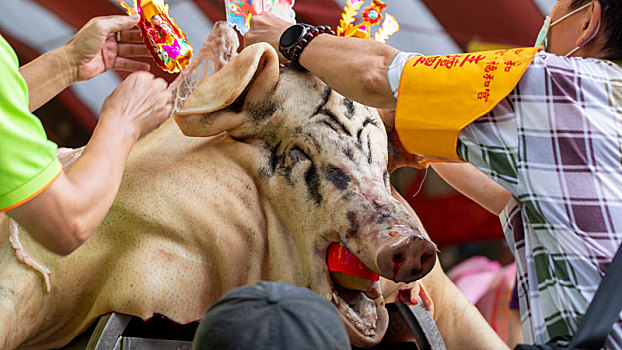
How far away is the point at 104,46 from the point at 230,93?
0.43 m

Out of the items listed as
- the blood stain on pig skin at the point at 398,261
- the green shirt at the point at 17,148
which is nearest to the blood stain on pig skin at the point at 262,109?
the blood stain on pig skin at the point at 398,261

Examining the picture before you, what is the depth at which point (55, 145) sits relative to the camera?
2.85 ft

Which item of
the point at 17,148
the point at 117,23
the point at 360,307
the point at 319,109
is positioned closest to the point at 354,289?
the point at 360,307

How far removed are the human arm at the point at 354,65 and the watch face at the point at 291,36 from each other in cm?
3

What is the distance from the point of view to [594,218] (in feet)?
3.09

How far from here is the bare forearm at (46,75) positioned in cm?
141

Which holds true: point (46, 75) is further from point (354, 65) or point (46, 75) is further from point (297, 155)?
point (354, 65)

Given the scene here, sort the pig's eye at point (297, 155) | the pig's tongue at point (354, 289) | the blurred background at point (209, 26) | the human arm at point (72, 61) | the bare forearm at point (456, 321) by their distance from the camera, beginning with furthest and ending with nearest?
the blurred background at point (209, 26) → the bare forearm at point (456, 321) → the human arm at point (72, 61) → the pig's eye at point (297, 155) → the pig's tongue at point (354, 289)

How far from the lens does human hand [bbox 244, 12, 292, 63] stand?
1368 millimetres

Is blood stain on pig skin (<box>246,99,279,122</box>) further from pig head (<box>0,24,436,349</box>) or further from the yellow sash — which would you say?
the yellow sash

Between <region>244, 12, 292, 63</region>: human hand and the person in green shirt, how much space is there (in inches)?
9.3

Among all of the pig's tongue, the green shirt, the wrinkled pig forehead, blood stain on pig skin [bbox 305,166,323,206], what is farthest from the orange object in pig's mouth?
the green shirt

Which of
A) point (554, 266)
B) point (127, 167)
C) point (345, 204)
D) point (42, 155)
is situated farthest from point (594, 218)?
point (127, 167)

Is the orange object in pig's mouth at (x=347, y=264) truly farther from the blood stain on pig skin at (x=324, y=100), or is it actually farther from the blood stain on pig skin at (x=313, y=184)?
the blood stain on pig skin at (x=324, y=100)
